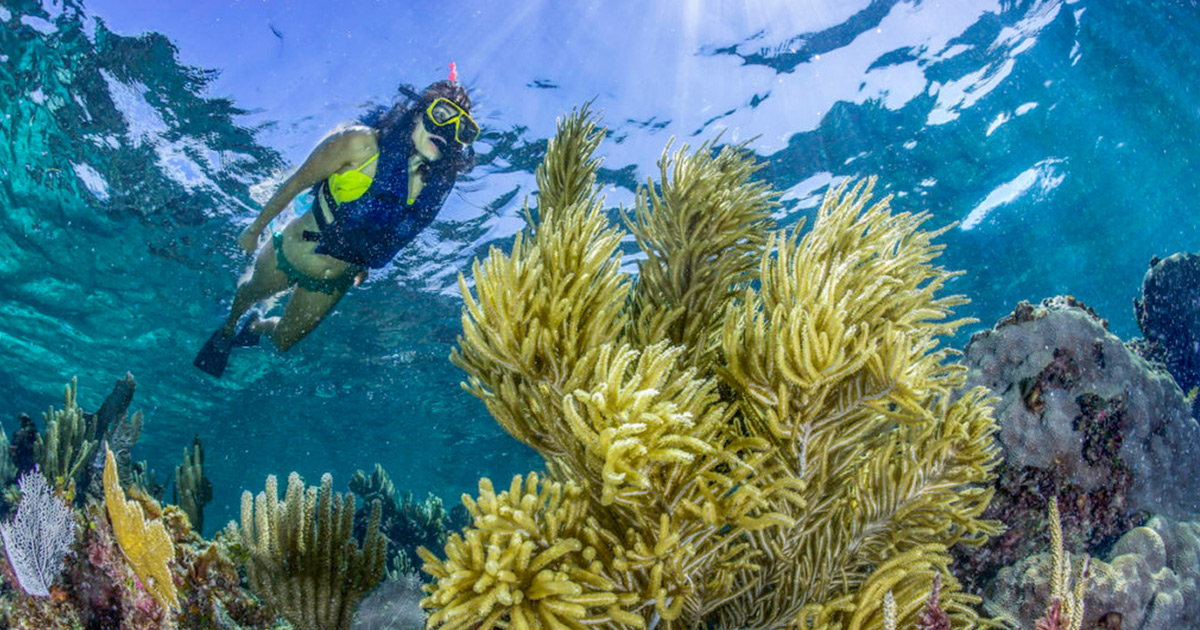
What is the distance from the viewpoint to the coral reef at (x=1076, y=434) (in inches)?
156

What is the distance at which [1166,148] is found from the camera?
16000 millimetres

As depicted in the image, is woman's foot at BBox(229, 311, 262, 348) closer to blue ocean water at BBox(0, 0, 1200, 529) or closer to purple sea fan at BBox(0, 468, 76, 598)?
blue ocean water at BBox(0, 0, 1200, 529)

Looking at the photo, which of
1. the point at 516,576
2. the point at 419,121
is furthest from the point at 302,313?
the point at 516,576

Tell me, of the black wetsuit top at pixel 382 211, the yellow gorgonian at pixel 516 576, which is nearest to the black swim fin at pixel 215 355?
the black wetsuit top at pixel 382 211

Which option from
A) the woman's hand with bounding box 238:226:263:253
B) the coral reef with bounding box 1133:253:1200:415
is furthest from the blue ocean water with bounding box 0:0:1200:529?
the coral reef with bounding box 1133:253:1200:415

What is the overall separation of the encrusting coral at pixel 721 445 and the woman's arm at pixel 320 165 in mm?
5670

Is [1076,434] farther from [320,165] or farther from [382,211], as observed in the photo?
[320,165]

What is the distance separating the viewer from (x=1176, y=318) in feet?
28.5

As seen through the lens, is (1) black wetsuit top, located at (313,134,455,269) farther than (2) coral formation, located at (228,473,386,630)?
Yes

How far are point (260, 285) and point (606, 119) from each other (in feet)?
25.5

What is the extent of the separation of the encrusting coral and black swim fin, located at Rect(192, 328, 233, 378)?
872cm

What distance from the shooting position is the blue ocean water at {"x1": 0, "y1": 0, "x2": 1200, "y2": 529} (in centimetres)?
1128

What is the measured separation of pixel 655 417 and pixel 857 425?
1054 mm

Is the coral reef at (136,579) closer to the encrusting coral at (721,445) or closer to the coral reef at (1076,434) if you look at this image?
the encrusting coral at (721,445)
